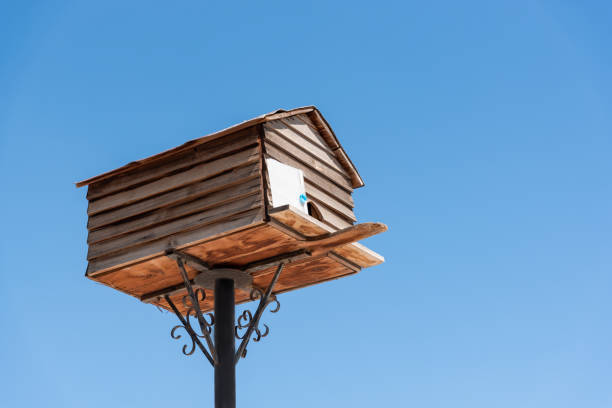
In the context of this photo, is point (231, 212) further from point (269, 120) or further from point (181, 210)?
point (269, 120)

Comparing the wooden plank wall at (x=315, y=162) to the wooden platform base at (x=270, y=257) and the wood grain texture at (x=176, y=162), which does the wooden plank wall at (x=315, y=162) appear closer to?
the wood grain texture at (x=176, y=162)

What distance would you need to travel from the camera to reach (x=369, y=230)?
6.12m

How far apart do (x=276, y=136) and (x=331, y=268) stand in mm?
1323

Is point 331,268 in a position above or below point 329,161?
below

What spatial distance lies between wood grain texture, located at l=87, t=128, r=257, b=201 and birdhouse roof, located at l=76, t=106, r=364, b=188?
4 centimetres

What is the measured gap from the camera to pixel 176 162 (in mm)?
6547

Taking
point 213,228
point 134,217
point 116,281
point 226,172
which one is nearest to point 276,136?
point 226,172

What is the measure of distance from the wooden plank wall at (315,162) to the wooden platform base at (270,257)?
365mm

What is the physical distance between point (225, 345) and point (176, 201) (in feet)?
3.95

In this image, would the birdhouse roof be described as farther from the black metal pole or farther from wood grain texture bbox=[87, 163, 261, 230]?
the black metal pole

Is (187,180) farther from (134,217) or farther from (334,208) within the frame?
(334,208)

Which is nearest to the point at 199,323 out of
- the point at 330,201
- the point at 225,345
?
the point at 225,345

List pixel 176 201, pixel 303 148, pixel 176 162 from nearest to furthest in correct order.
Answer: pixel 176 201, pixel 176 162, pixel 303 148

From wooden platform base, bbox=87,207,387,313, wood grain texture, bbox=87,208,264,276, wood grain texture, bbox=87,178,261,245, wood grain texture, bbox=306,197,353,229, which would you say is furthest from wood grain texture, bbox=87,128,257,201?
wood grain texture, bbox=306,197,353,229
